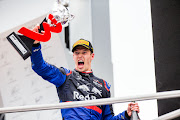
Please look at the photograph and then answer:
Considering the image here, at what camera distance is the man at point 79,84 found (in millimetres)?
2305

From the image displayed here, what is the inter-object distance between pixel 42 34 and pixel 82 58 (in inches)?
20.9

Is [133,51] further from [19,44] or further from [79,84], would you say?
[19,44]

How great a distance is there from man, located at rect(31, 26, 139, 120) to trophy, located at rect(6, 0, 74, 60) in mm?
59

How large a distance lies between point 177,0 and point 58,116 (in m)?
1.70

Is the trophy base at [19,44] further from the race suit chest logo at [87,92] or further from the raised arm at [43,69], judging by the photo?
the race suit chest logo at [87,92]

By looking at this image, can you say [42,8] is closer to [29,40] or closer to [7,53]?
[7,53]

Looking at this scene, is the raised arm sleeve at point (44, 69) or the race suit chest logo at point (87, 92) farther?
the race suit chest logo at point (87, 92)

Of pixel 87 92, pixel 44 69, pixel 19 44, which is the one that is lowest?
pixel 87 92

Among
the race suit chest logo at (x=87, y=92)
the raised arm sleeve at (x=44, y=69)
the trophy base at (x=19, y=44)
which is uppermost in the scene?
the trophy base at (x=19, y=44)

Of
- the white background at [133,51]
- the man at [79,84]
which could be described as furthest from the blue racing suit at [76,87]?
the white background at [133,51]

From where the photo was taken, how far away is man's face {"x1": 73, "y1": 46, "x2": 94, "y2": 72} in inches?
102

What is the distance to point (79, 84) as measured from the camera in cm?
248

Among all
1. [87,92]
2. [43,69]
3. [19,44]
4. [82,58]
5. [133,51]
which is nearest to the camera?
[19,44]

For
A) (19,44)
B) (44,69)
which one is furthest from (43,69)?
(19,44)
